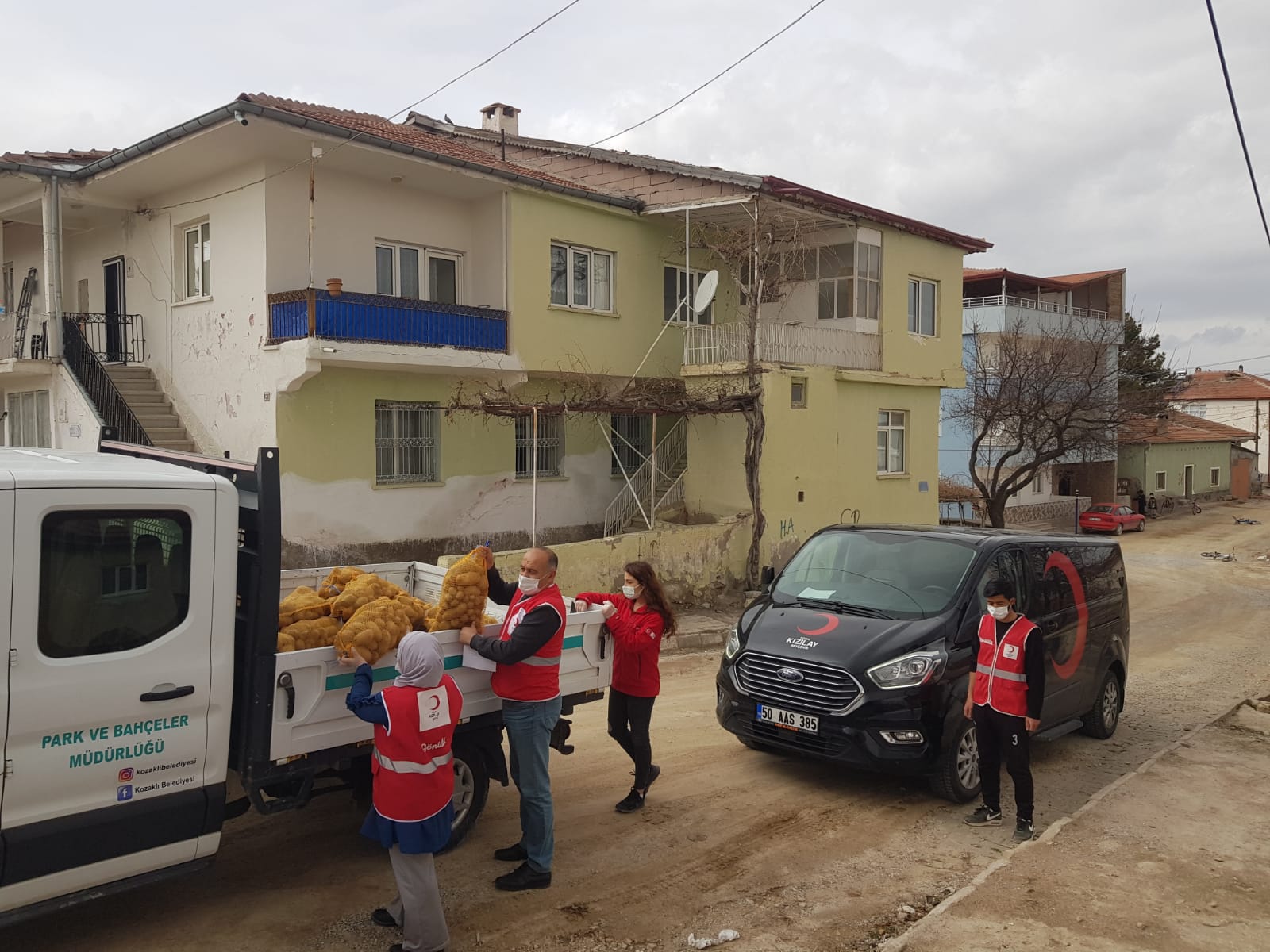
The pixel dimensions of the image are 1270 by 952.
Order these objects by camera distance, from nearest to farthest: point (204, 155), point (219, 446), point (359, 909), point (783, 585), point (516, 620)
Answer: point (359, 909) < point (516, 620) < point (783, 585) < point (204, 155) < point (219, 446)

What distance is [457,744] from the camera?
5449mm

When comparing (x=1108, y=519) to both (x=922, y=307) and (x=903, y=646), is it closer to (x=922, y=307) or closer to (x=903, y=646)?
(x=922, y=307)

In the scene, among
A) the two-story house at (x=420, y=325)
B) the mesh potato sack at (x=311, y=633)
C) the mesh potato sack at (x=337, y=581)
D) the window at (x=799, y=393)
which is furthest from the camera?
the window at (x=799, y=393)

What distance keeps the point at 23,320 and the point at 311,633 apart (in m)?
15.5

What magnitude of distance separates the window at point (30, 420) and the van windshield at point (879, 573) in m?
13.8

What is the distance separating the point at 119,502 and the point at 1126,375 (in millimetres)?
45384

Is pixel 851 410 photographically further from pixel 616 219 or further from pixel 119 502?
pixel 119 502

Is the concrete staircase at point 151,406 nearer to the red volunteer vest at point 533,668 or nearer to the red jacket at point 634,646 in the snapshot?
the red jacket at point 634,646

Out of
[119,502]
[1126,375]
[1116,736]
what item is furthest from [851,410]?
[1126,375]

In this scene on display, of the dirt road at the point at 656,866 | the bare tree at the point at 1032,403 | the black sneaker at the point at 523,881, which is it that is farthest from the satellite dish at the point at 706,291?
the bare tree at the point at 1032,403

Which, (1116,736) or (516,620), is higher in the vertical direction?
(516,620)

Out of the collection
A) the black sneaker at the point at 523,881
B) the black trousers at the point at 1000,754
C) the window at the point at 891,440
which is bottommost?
the black sneaker at the point at 523,881

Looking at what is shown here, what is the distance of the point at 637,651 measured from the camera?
20.6 feet

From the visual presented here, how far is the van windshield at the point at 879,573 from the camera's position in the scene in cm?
731
